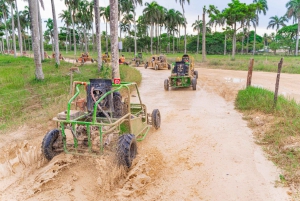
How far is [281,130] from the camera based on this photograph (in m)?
6.69

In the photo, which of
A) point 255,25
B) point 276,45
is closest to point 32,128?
point 276,45

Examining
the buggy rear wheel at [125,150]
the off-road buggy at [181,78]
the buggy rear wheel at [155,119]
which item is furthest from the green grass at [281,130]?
the off-road buggy at [181,78]

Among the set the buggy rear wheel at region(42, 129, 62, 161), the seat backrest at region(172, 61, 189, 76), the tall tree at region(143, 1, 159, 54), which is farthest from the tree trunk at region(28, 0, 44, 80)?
the tall tree at region(143, 1, 159, 54)

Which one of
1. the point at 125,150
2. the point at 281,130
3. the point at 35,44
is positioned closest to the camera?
the point at 125,150

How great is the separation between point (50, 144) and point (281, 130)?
538 cm

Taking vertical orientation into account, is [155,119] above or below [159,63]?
below

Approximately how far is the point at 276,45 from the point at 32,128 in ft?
171

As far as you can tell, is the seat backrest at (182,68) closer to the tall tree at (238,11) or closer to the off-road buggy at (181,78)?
the off-road buggy at (181,78)

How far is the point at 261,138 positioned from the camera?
22.3 feet

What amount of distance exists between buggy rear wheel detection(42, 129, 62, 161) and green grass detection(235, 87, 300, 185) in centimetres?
428

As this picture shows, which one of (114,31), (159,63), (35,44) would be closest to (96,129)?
(114,31)

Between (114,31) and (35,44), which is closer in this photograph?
(114,31)

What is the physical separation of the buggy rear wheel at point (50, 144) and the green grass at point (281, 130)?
4.28 metres

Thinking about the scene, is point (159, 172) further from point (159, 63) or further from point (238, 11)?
point (238, 11)
